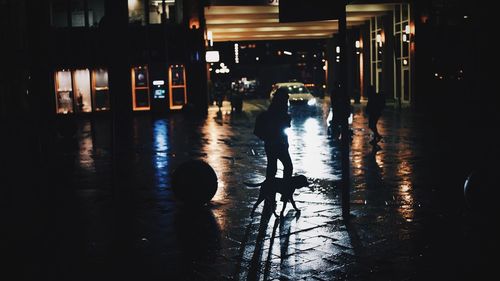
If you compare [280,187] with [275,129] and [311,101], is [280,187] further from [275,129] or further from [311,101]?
[311,101]

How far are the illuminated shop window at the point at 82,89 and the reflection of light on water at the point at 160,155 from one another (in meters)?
11.6

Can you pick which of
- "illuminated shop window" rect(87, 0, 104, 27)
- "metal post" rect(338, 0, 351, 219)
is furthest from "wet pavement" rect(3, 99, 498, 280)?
"illuminated shop window" rect(87, 0, 104, 27)

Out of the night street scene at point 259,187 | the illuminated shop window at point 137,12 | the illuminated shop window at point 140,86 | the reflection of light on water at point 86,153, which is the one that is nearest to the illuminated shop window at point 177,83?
the illuminated shop window at point 140,86

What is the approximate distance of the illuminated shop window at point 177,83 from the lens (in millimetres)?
38000

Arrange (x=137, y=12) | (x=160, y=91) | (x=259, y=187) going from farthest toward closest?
(x=137, y=12), (x=160, y=91), (x=259, y=187)

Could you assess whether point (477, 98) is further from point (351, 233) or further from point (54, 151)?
point (351, 233)

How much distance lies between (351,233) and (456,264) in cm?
158

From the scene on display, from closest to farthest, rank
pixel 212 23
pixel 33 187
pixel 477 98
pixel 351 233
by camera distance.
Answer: pixel 351 233
pixel 33 187
pixel 477 98
pixel 212 23

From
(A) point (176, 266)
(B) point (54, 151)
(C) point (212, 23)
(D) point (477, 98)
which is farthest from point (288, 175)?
(C) point (212, 23)

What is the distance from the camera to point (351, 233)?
7.59 metres

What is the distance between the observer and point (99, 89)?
3744cm

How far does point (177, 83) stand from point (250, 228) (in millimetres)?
30643

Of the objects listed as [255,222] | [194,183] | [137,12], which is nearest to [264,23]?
[137,12]

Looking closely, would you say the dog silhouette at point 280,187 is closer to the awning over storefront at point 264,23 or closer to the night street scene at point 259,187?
the night street scene at point 259,187
